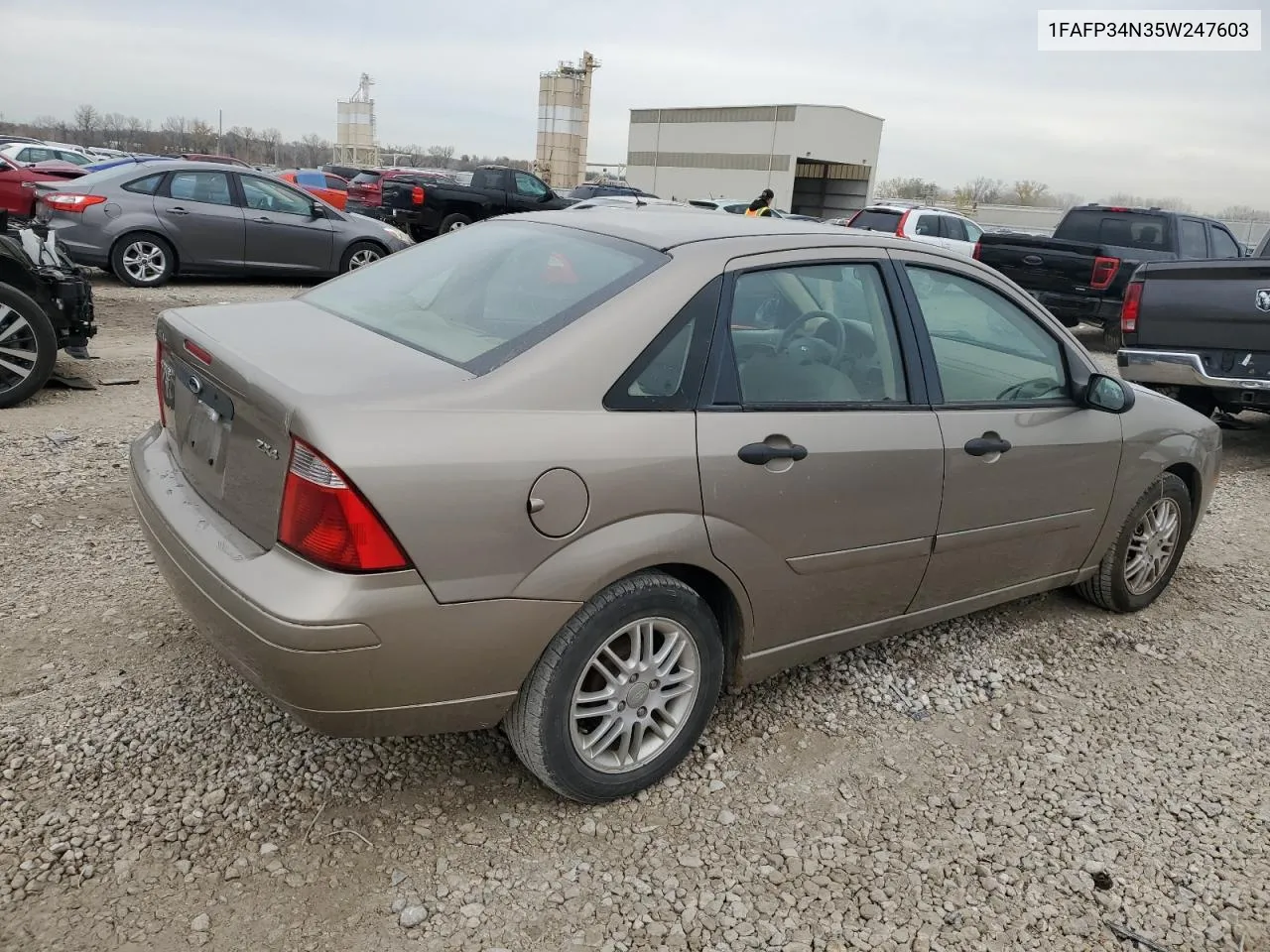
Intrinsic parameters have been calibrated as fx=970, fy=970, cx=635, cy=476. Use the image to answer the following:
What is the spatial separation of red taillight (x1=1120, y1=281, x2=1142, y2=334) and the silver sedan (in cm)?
812

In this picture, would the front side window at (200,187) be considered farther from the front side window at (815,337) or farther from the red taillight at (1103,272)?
the front side window at (815,337)

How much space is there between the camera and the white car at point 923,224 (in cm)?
1650

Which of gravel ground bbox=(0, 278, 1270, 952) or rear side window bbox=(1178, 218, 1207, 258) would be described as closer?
gravel ground bbox=(0, 278, 1270, 952)

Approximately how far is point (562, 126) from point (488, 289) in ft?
233

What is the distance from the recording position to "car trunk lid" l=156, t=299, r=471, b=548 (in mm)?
2381

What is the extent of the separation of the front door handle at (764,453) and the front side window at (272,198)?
1108 centimetres

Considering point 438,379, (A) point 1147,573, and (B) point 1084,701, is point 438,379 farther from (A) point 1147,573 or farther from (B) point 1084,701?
(A) point 1147,573

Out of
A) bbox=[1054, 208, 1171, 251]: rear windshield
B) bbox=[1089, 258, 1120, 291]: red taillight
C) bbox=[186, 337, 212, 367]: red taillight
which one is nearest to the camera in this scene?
bbox=[186, 337, 212, 367]: red taillight

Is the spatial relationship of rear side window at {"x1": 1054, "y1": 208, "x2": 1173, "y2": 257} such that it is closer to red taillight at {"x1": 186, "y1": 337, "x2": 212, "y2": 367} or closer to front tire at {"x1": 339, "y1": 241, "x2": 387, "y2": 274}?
front tire at {"x1": 339, "y1": 241, "x2": 387, "y2": 274}

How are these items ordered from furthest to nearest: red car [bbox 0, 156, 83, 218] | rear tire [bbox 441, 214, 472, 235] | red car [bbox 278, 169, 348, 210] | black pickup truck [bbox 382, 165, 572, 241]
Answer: red car [bbox 278, 169, 348, 210] → rear tire [bbox 441, 214, 472, 235] → black pickup truck [bbox 382, 165, 572, 241] → red car [bbox 0, 156, 83, 218]

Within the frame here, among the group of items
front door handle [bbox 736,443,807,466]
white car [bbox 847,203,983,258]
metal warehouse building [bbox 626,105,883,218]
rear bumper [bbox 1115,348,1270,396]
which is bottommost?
rear bumper [bbox 1115,348,1270,396]

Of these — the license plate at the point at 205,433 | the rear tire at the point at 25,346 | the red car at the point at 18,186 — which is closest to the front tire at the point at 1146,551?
the license plate at the point at 205,433

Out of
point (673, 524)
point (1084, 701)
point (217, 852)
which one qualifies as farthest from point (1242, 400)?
point (217, 852)

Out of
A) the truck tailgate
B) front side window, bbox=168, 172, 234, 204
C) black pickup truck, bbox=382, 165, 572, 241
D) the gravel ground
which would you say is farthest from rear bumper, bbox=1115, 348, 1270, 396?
black pickup truck, bbox=382, 165, 572, 241
